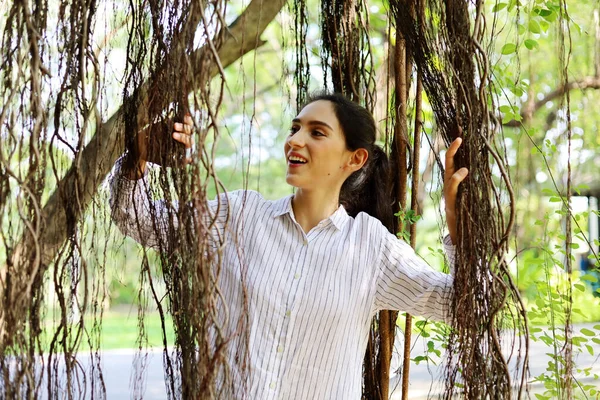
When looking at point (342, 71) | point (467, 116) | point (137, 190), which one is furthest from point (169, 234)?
point (342, 71)

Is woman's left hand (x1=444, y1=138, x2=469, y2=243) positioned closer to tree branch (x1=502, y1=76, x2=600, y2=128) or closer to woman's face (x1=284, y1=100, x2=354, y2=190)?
woman's face (x1=284, y1=100, x2=354, y2=190)

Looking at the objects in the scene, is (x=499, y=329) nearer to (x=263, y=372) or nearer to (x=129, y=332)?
(x=263, y=372)

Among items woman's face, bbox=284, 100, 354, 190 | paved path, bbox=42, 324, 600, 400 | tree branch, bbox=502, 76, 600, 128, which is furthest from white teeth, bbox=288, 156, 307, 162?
paved path, bbox=42, 324, 600, 400

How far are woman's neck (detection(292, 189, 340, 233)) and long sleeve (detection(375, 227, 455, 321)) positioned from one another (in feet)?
0.47

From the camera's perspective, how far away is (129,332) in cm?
944

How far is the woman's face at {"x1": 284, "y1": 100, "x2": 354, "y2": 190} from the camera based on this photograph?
1.64m

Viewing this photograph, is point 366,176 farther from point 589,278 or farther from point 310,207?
point 589,278

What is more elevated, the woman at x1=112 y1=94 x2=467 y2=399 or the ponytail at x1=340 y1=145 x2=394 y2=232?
the ponytail at x1=340 y1=145 x2=394 y2=232

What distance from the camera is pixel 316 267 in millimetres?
1620

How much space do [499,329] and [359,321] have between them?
0.98ft

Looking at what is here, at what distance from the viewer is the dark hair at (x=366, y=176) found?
5.77 feet

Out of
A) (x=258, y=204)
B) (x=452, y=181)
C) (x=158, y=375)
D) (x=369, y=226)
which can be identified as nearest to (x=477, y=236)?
(x=452, y=181)

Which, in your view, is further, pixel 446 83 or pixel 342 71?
pixel 342 71

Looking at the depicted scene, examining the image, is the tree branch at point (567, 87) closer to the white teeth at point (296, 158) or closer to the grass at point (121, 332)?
the white teeth at point (296, 158)
